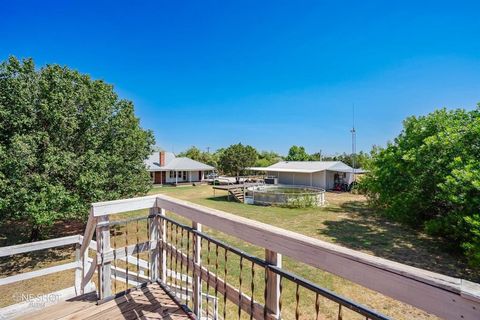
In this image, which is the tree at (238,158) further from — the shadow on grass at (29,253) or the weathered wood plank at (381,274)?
the weathered wood plank at (381,274)

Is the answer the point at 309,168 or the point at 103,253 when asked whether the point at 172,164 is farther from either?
the point at 103,253

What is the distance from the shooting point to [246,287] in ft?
17.8

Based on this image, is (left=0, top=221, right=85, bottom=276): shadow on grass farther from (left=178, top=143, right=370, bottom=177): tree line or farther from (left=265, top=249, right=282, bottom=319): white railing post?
(left=178, top=143, right=370, bottom=177): tree line

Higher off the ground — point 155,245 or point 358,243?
point 155,245

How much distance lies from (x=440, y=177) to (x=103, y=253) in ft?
31.6

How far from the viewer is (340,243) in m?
8.28

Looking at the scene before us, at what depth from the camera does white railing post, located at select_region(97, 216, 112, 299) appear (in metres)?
2.38

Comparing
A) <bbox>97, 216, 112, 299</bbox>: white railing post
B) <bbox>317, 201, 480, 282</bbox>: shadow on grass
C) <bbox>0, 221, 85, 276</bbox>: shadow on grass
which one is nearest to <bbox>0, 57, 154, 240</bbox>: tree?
<bbox>0, 221, 85, 276</bbox>: shadow on grass

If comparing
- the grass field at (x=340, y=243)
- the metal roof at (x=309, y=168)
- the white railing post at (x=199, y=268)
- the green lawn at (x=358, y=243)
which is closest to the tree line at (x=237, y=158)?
the metal roof at (x=309, y=168)

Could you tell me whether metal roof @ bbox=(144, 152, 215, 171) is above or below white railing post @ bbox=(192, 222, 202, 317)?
above

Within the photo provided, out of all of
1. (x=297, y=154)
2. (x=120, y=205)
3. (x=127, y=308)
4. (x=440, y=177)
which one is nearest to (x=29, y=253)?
(x=127, y=308)

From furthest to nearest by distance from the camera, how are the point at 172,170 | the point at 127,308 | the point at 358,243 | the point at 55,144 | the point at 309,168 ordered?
the point at 172,170, the point at 309,168, the point at 358,243, the point at 55,144, the point at 127,308

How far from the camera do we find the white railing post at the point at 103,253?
2377 millimetres

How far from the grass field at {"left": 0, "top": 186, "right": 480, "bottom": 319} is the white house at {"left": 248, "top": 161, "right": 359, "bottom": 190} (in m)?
9.22
